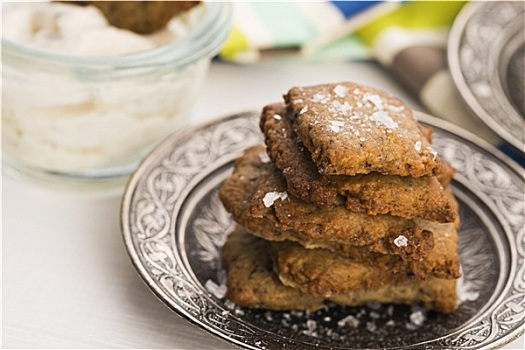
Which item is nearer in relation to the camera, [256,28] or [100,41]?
[100,41]

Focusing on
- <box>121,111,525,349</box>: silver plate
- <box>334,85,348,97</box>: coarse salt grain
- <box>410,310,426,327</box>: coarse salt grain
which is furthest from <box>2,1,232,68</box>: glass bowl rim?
<box>410,310,426,327</box>: coarse salt grain

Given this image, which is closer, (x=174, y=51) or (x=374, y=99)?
(x=374, y=99)

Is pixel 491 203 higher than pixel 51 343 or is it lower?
higher

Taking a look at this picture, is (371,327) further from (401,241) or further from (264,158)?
(264,158)

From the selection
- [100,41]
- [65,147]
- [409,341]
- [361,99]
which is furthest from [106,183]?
[409,341]

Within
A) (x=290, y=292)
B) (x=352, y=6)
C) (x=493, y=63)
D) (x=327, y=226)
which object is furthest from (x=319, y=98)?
(x=352, y=6)

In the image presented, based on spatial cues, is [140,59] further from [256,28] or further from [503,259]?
[503,259]

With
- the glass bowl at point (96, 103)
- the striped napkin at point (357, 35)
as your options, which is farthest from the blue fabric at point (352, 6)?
the glass bowl at point (96, 103)
